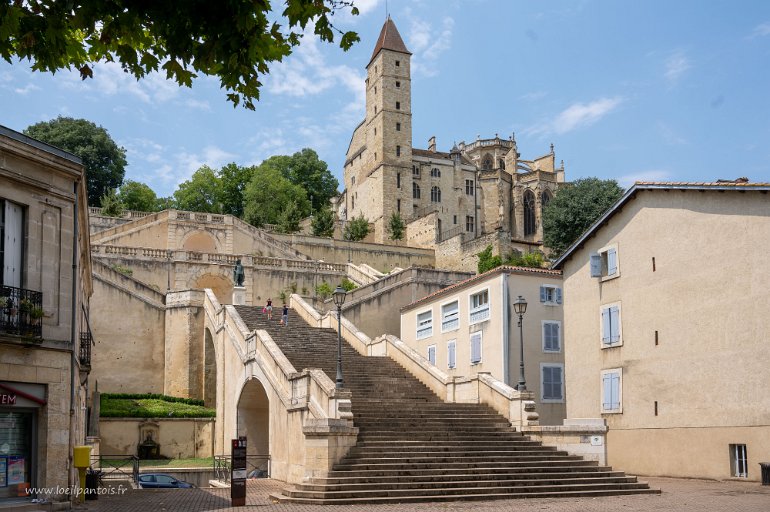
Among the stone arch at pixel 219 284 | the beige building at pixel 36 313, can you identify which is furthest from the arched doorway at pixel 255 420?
the stone arch at pixel 219 284

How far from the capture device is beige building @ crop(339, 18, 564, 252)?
305ft

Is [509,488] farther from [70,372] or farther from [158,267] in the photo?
[158,267]

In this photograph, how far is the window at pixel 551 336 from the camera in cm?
3169

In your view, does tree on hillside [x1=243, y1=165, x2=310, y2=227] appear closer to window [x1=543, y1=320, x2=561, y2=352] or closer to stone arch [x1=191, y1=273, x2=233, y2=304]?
stone arch [x1=191, y1=273, x2=233, y2=304]

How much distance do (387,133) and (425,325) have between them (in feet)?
192

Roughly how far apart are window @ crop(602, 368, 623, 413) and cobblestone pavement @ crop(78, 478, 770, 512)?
172 inches

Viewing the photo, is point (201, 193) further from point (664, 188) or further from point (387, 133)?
point (664, 188)

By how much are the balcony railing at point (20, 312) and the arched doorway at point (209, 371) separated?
23.5 meters

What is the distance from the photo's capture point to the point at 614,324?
84.9 feet

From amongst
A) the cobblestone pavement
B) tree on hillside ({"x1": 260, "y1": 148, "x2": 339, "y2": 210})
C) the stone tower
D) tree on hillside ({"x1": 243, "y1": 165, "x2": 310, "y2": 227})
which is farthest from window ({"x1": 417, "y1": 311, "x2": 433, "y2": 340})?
tree on hillside ({"x1": 260, "y1": 148, "x2": 339, "y2": 210})

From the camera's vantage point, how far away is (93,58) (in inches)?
362

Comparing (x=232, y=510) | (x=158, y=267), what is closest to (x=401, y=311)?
(x=158, y=267)

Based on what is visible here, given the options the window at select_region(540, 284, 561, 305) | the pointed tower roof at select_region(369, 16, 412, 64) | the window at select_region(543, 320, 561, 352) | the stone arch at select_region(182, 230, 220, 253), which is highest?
the pointed tower roof at select_region(369, 16, 412, 64)

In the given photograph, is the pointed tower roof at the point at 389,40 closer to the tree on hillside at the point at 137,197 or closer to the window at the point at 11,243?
the tree on hillside at the point at 137,197
